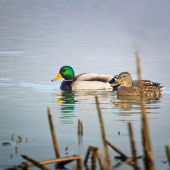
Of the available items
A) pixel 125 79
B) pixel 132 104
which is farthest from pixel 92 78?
pixel 132 104

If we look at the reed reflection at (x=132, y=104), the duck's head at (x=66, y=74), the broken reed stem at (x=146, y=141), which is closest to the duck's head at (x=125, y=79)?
the reed reflection at (x=132, y=104)

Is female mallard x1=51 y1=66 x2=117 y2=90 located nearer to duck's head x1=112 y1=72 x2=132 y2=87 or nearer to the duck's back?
the duck's back

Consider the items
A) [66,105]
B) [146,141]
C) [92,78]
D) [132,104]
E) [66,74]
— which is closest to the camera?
[146,141]

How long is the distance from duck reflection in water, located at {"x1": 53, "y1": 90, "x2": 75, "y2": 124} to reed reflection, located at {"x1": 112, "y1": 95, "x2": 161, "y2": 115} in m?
1.03

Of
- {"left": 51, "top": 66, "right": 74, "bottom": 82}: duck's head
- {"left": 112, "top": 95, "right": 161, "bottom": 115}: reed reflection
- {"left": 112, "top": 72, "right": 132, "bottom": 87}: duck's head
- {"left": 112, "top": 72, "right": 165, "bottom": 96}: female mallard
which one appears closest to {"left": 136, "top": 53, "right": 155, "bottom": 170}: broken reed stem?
{"left": 112, "top": 95, "right": 161, "bottom": 115}: reed reflection

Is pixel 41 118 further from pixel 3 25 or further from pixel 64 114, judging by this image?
pixel 3 25

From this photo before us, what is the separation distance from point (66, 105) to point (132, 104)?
5.25ft

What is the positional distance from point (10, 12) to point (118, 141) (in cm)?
6291

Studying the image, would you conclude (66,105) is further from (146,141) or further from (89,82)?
(146,141)

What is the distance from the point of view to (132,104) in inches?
401

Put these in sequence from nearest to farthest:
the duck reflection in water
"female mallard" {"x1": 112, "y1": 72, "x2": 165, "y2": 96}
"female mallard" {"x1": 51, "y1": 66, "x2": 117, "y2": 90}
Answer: the duck reflection in water
"female mallard" {"x1": 112, "y1": 72, "x2": 165, "y2": 96}
"female mallard" {"x1": 51, "y1": 66, "x2": 117, "y2": 90}

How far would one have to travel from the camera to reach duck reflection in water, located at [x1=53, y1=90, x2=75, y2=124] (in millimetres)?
7982

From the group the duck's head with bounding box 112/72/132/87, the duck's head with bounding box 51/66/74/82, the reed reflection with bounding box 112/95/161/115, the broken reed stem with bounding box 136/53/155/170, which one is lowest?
the broken reed stem with bounding box 136/53/155/170

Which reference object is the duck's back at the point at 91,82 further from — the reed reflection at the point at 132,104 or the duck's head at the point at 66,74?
the reed reflection at the point at 132,104
